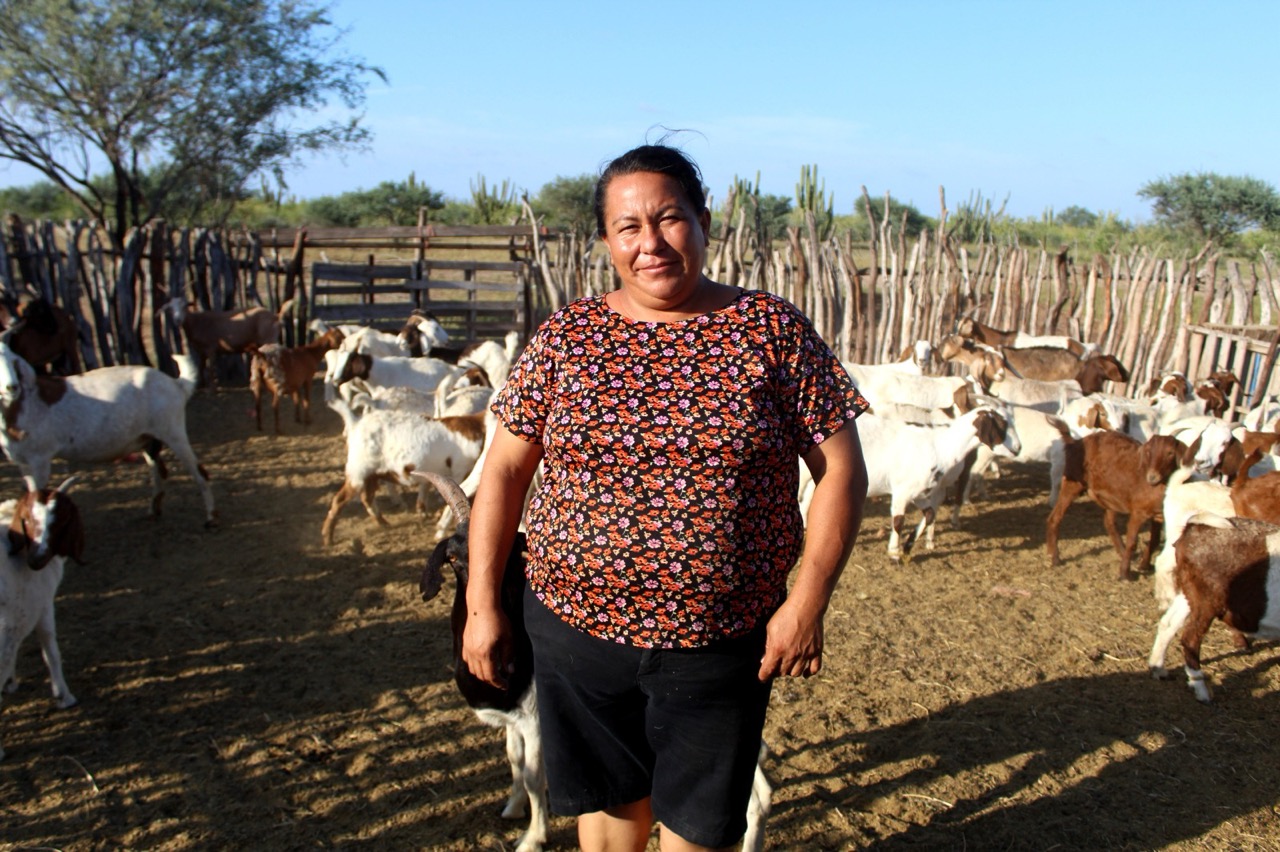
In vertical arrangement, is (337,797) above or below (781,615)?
below

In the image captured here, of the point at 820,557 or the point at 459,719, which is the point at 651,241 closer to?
the point at 820,557

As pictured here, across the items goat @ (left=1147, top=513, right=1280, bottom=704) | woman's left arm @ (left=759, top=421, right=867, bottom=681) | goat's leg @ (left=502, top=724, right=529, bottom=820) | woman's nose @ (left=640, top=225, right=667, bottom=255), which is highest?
woman's nose @ (left=640, top=225, right=667, bottom=255)

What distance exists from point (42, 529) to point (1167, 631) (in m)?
6.37

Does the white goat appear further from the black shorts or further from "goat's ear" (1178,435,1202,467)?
the black shorts

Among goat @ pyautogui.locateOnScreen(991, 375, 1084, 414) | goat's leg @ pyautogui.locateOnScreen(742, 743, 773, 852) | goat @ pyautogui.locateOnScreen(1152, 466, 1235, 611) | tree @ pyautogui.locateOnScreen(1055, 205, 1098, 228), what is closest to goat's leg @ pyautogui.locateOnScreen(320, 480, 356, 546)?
goat's leg @ pyautogui.locateOnScreen(742, 743, 773, 852)

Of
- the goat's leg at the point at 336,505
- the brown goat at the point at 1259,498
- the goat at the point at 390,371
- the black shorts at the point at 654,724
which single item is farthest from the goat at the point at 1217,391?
the black shorts at the point at 654,724

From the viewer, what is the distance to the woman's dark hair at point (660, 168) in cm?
225

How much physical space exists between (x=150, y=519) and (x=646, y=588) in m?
6.97

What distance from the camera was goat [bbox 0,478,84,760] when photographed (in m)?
4.32

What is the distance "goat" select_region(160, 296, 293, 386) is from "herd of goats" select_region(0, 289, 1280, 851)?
22cm

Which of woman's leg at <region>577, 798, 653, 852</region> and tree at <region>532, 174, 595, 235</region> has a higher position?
tree at <region>532, 174, 595, 235</region>

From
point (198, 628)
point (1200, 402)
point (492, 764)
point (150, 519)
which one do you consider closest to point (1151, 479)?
point (1200, 402)

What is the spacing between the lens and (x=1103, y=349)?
1302cm

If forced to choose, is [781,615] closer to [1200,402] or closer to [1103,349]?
[1200,402]
